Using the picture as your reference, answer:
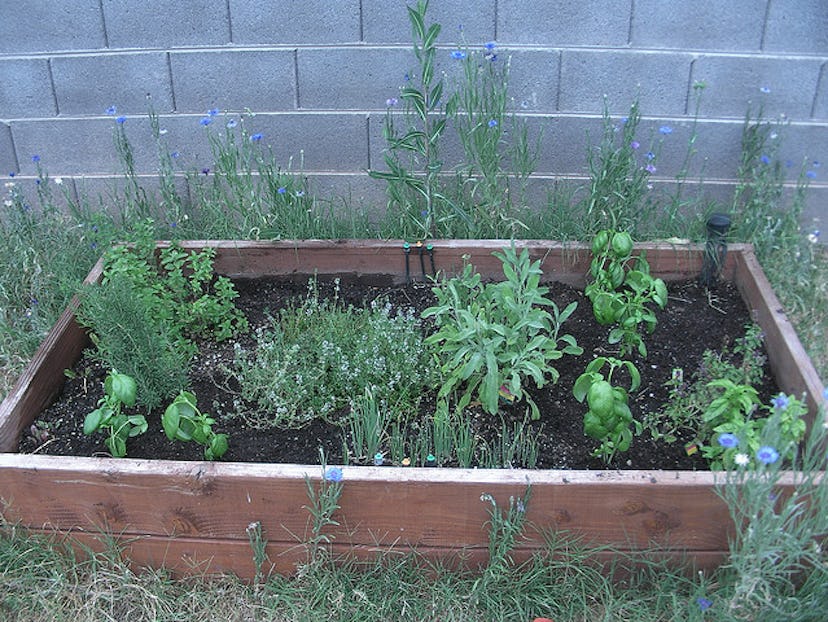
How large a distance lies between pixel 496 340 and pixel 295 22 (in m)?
1.77

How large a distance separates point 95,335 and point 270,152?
1.15 m

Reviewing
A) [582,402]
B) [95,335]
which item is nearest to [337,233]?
[95,335]

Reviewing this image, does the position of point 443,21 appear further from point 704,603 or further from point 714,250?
point 704,603

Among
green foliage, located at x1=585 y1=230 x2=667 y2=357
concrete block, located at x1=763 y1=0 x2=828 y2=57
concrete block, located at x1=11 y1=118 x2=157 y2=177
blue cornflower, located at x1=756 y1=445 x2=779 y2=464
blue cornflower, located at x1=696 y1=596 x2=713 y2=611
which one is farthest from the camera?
concrete block, located at x1=11 y1=118 x2=157 y2=177

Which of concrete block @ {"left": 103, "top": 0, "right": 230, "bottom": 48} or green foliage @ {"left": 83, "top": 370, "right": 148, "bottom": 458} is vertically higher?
concrete block @ {"left": 103, "top": 0, "right": 230, "bottom": 48}

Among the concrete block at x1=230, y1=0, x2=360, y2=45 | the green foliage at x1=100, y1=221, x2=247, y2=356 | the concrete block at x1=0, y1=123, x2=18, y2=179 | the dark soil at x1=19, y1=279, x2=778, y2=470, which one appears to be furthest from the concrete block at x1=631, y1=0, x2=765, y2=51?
the concrete block at x1=0, y1=123, x2=18, y2=179

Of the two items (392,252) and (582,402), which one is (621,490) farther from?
(392,252)

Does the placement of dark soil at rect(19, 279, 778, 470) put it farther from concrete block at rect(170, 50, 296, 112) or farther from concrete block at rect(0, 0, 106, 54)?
concrete block at rect(0, 0, 106, 54)

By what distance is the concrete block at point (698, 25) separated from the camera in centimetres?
315

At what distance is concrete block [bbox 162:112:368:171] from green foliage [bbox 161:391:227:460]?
1.53 m

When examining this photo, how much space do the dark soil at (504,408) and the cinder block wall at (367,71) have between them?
2.57ft

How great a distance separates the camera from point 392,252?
3004mm

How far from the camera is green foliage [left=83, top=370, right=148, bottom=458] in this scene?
2.25 m

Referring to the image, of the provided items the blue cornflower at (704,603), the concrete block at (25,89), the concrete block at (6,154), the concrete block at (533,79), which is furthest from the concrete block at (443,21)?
the blue cornflower at (704,603)
